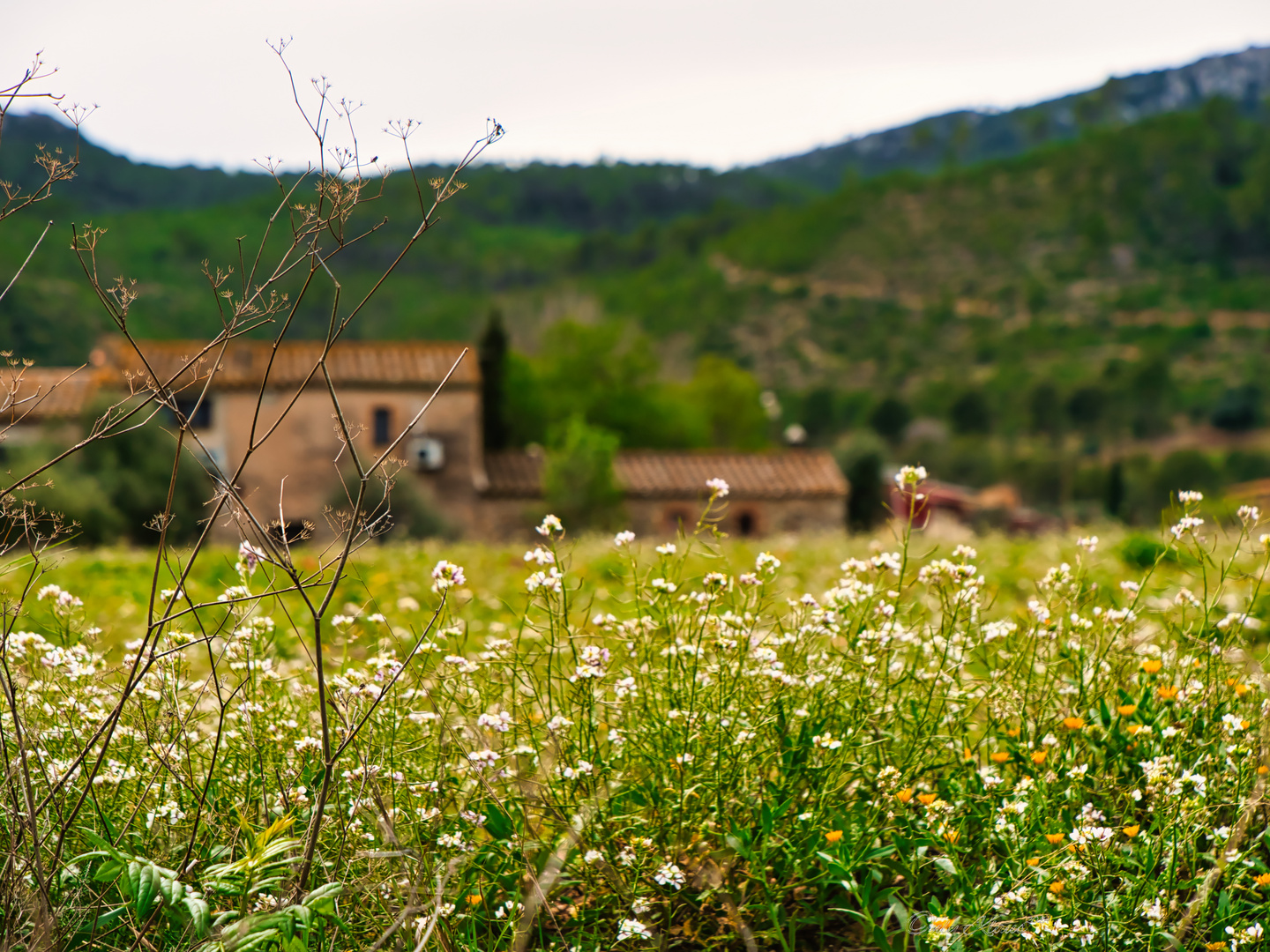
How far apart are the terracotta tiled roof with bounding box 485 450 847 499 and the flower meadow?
77.8 feet

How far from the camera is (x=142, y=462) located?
20938mm

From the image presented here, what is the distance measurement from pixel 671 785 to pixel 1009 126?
11511 cm

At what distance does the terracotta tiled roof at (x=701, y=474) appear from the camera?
2722cm

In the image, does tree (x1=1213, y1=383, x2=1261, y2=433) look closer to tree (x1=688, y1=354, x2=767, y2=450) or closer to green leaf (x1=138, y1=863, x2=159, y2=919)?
tree (x1=688, y1=354, x2=767, y2=450)

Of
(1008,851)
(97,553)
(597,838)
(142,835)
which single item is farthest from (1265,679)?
(97,553)

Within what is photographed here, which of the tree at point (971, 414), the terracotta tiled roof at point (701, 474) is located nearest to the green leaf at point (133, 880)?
the terracotta tiled roof at point (701, 474)

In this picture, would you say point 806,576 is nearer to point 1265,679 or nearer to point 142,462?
point 1265,679

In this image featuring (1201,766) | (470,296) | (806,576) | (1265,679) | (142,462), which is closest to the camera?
(1201,766)

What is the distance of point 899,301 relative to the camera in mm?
65875

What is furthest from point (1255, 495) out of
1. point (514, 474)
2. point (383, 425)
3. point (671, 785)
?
point (383, 425)

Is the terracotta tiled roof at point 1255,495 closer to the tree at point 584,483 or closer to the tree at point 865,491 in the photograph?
the tree at point 865,491

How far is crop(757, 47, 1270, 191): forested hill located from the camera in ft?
323

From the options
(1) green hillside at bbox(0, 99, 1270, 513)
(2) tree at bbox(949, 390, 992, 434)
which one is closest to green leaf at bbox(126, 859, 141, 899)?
(1) green hillside at bbox(0, 99, 1270, 513)

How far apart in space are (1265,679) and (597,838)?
1.75m
